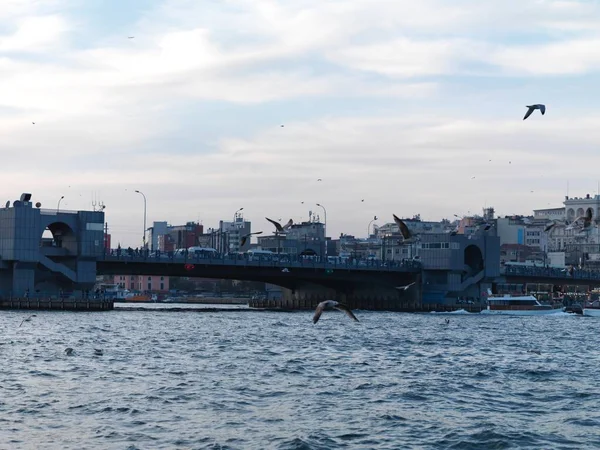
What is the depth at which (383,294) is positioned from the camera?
160m

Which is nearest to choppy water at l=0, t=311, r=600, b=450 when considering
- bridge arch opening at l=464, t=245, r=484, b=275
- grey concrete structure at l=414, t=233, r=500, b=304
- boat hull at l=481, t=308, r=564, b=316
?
boat hull at l=481, t=308, r=564, b=316

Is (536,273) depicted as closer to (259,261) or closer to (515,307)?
(515,307)

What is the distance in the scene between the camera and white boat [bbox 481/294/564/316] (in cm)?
14475

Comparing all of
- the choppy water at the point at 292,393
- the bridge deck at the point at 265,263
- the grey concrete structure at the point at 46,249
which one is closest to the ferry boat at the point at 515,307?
the bridge deck at the point at 265,263

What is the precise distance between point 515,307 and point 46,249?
5845cm

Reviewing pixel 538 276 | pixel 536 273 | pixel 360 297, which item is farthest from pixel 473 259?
pixel 536 273

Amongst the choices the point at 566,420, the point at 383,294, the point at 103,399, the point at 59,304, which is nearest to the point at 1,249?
the point at 59,304

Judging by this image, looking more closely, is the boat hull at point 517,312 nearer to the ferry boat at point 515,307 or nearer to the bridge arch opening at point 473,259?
the ferry boat at point 515,307

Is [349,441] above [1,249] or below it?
below

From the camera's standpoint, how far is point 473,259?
15912 cm

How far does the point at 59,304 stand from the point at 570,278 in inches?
3431

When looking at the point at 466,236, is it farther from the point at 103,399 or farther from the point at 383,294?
the point at 103,399

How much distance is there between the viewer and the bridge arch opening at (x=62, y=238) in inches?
5044

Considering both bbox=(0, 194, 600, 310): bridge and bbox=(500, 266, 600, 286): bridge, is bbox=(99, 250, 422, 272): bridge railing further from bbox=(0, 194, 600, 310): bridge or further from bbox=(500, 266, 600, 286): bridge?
bbox=(500, 266, 600, 286): bridge
